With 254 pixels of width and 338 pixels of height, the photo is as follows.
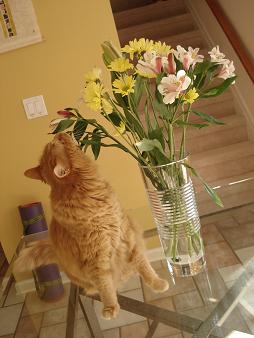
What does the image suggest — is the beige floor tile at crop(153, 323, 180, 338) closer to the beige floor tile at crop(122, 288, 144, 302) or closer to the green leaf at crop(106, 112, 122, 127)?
the beige floor tile at crop(122, 288, 144, 302)

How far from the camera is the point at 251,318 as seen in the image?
3.25ft

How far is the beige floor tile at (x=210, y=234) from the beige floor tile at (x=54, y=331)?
55 centimetres

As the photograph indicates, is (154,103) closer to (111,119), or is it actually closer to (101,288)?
(111,119)

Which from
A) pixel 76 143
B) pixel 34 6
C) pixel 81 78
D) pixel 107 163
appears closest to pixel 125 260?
pixel 76 143

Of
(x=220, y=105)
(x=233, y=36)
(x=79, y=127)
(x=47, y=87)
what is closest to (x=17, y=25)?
(x=47, y=87)

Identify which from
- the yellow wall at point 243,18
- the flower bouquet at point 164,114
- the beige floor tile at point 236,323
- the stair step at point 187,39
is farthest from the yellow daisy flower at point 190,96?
the stair step at point 187,39

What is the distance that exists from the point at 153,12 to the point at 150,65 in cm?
367

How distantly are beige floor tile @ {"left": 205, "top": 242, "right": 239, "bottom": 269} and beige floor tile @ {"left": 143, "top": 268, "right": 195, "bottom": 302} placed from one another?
108mm

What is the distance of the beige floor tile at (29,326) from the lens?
1.13 meters

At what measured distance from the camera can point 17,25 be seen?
1.92 m

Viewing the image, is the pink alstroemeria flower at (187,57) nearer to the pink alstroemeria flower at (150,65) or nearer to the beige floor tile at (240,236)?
the pink alstroemeria flower at (150,65)

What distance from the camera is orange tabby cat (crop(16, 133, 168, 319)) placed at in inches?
39.7

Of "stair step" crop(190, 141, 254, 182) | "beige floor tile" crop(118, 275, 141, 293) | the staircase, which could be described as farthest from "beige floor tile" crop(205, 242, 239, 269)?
"stair step" crop(190, 141, 254, 182)

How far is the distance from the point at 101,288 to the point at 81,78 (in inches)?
52.0
